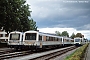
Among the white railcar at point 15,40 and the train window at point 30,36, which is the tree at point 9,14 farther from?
the train window at point 30,36

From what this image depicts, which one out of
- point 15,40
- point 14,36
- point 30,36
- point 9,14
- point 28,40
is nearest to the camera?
point 28,40

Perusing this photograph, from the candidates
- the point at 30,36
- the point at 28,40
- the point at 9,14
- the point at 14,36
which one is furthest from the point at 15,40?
the point at 9,14

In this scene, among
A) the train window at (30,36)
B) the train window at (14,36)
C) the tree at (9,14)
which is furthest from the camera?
the tree at (9,14)

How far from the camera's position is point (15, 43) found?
28094 mm

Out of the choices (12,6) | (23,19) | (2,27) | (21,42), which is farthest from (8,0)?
(21,42)

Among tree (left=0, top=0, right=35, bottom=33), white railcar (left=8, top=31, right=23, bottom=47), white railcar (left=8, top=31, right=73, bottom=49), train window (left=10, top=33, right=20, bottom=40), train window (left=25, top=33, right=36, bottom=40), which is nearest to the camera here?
white railcar (left=8, top=31, right=73, bottom=49)

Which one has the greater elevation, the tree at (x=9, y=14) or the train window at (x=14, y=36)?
the tree at (x=9, y=14)

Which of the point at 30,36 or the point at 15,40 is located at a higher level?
the point at 30,36

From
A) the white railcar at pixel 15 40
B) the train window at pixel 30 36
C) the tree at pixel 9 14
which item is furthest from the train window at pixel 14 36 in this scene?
the tree at pixel 9 14

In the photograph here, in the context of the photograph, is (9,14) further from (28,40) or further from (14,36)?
(28,40)

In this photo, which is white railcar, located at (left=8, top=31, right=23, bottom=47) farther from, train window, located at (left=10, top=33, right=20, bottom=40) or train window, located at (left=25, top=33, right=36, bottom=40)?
train window, located at (left=25, top=33, right=36, bottom=40)

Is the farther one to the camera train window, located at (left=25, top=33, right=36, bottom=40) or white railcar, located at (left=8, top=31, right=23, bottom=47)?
white railcar, located at (left=8, top=31, right=23, bottom=47)

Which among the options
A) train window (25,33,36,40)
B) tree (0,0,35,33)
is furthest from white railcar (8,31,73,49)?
tree (0,0,35,33)

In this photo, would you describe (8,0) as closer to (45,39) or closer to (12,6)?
(12,6)
